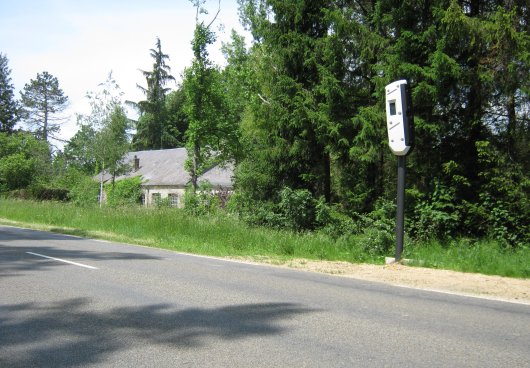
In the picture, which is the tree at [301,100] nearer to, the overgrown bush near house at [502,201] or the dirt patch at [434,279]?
the overgrown bush near house at [502,201]

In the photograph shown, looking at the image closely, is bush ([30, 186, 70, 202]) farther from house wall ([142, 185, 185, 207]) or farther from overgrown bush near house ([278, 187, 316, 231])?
overgrown bush near house ([278, 187, 316, 231])

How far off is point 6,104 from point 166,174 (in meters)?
45.6

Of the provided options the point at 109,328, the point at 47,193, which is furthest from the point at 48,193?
the point at 109,328

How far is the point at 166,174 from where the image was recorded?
1843 inches

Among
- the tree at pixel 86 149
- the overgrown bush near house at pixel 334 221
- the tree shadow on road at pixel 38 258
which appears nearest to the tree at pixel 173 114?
the tree at pixel 86 149

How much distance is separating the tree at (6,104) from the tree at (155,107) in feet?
85.1

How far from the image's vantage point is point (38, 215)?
27516 mm

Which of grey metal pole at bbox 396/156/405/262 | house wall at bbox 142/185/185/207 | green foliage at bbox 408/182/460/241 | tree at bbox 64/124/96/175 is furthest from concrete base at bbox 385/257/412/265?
tree at bbox 64/124/96/175

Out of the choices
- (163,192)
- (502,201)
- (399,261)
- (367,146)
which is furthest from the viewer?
(163,192)

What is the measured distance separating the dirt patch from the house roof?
30.5 metres

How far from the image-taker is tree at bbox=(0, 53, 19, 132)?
76.9 m

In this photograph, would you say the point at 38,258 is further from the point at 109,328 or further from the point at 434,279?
the point at 434,279

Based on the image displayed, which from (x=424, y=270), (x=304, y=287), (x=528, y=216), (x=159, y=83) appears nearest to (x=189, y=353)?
(x=304, y=287)

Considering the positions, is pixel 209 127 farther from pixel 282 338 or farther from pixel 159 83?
pixel 159 83
